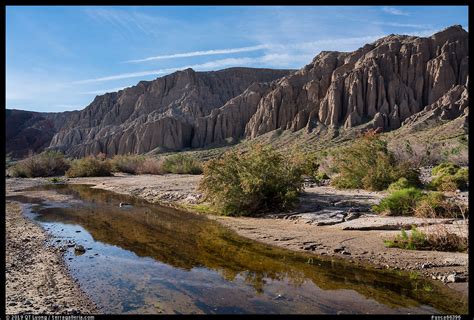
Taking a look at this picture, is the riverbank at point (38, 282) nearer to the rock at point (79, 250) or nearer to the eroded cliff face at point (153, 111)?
the rock at point (79, 250)

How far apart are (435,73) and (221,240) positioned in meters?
80.9

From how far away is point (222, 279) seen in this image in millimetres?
10086

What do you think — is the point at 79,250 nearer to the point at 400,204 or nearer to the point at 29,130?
the point at 400,204

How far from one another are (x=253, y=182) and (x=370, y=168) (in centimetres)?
808

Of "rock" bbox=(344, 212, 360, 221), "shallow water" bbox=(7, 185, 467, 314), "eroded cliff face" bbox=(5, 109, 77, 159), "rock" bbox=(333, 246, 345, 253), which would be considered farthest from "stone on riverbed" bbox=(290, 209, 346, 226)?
"eroded cliff face" bbox=(5, 109, 77, 159)

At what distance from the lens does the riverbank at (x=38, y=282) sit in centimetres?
795

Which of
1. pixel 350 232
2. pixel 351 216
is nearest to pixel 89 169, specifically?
pixel 351 216

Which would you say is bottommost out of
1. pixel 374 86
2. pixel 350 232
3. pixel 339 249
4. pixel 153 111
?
pixel 339 249

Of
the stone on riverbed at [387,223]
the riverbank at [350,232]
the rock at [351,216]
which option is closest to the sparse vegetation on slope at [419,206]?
the stone on riverbed at [387,223]

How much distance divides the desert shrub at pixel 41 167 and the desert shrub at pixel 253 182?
42643 millimetres

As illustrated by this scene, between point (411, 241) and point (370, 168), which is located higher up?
point (370, 168)

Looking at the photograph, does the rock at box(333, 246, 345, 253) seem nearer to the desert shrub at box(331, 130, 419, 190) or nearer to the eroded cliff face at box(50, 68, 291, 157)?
the desert shrub at box(331, 130, 419, 190)

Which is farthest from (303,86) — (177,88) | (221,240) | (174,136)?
(221,240)

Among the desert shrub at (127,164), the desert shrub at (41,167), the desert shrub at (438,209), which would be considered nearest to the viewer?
the desert shrub at (438,209)
